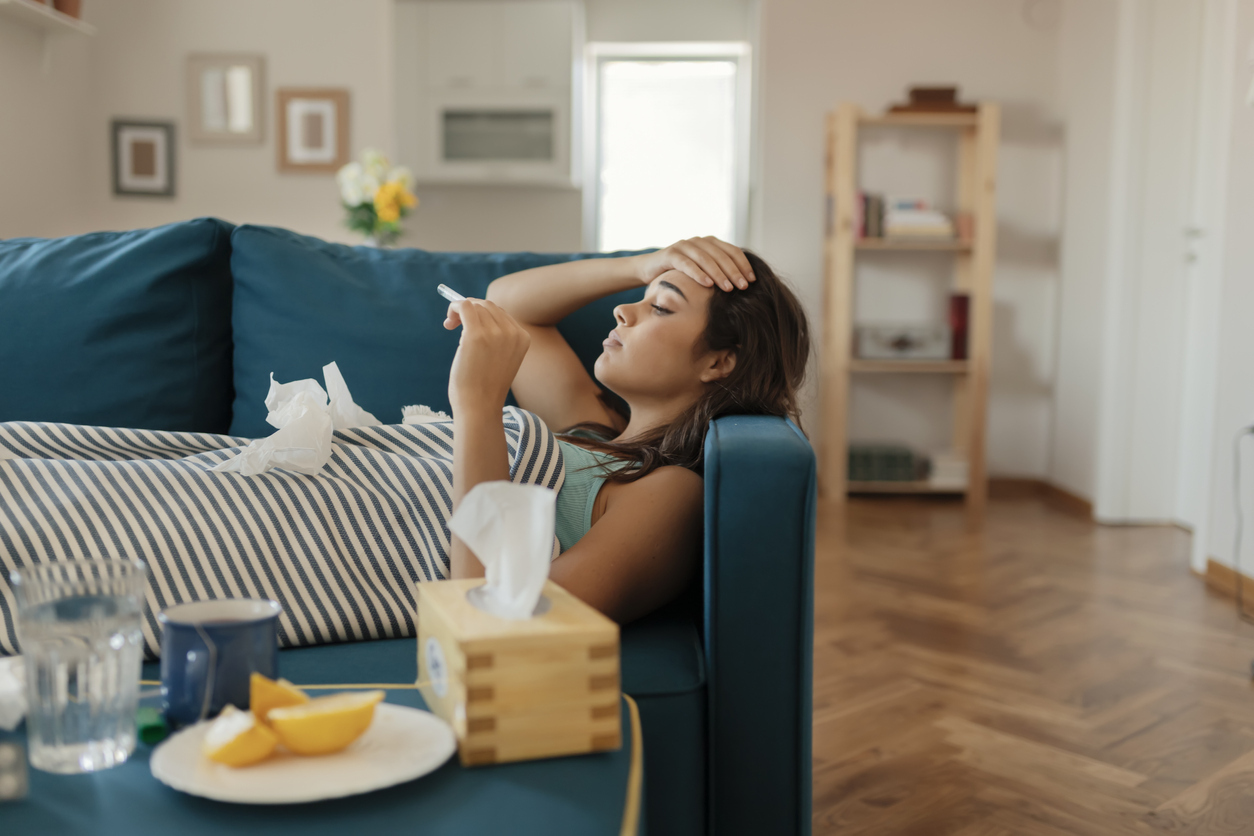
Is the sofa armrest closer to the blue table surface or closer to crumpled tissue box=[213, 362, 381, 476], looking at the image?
the blue table surface

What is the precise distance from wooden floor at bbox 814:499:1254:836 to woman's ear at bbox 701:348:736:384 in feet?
2.49

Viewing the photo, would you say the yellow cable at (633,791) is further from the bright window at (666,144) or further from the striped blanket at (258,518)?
the bright window at (666,144)

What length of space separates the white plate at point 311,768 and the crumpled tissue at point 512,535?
0.37 ft

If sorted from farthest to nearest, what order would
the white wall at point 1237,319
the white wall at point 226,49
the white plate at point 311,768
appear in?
1. the white wall at point 226,49
2. the white wall at point 1237,319
3. the white plate at point 311,768

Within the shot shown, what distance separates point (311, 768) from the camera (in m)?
0.68

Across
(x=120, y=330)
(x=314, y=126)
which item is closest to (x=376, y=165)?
(x=314, y=126)

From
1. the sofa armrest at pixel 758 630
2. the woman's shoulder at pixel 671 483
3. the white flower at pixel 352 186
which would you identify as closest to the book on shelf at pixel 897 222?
the white flower at pixel 352 186

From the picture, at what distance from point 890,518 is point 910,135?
1916 millimetres

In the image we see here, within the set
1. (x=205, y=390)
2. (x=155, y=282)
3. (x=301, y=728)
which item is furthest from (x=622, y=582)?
(x=155, y=282)

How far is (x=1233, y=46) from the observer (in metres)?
3.14

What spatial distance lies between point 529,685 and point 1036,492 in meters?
4.63

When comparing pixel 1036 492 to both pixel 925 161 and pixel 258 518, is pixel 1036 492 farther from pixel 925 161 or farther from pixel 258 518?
pixel 258 518

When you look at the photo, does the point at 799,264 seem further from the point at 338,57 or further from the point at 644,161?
the point at 338,57

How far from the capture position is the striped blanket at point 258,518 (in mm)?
1062
